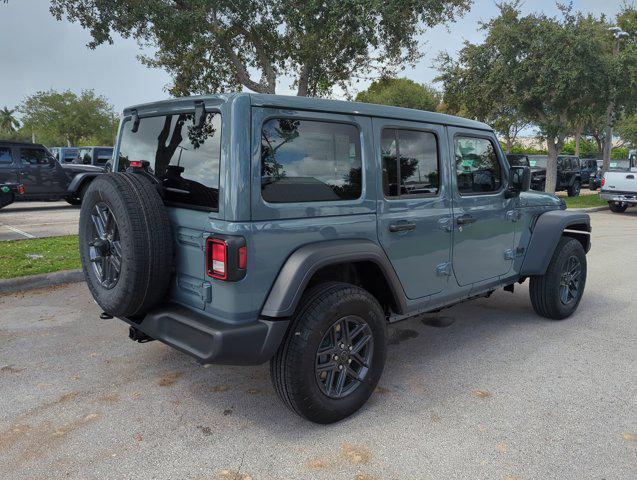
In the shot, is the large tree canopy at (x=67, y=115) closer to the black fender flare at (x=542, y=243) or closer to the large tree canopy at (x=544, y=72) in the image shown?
the large tree canopy at (x=544, y=72)

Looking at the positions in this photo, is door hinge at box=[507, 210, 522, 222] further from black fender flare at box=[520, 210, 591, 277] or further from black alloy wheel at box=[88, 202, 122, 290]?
black alloy wheel at box=[88, 202, 122, 290]

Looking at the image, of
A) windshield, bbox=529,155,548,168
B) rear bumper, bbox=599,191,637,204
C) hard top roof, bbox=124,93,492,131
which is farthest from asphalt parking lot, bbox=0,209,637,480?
windshield, bbox=529,155,548,168

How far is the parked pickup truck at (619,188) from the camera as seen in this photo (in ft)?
49.3

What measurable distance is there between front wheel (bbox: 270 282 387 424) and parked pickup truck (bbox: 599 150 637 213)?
48.5ft

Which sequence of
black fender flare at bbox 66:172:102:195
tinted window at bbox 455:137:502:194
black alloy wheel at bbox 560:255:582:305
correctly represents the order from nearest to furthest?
tinted window at bbox 455:137:502:194 < black alloy wheel at bbox 560:255:582:305 < black fender flare at bbox 66:172:102:195

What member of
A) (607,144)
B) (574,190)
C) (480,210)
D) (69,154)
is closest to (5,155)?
(69,154)

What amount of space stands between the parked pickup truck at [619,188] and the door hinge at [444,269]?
45.3 feet

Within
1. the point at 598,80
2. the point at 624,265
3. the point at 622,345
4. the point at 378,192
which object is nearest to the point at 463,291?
the point at 378,192

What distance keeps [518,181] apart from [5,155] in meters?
14.0

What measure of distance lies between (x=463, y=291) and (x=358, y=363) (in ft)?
4.25

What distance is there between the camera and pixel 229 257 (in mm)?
2654

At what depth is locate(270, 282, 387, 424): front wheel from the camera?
2.87 m

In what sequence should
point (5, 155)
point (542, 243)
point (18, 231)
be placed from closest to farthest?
1. point (542, 243)
2. point (18, 231)
3. point (5, 155)

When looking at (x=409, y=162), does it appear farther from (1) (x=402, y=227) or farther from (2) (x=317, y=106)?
(2) (x=317, y=106)
